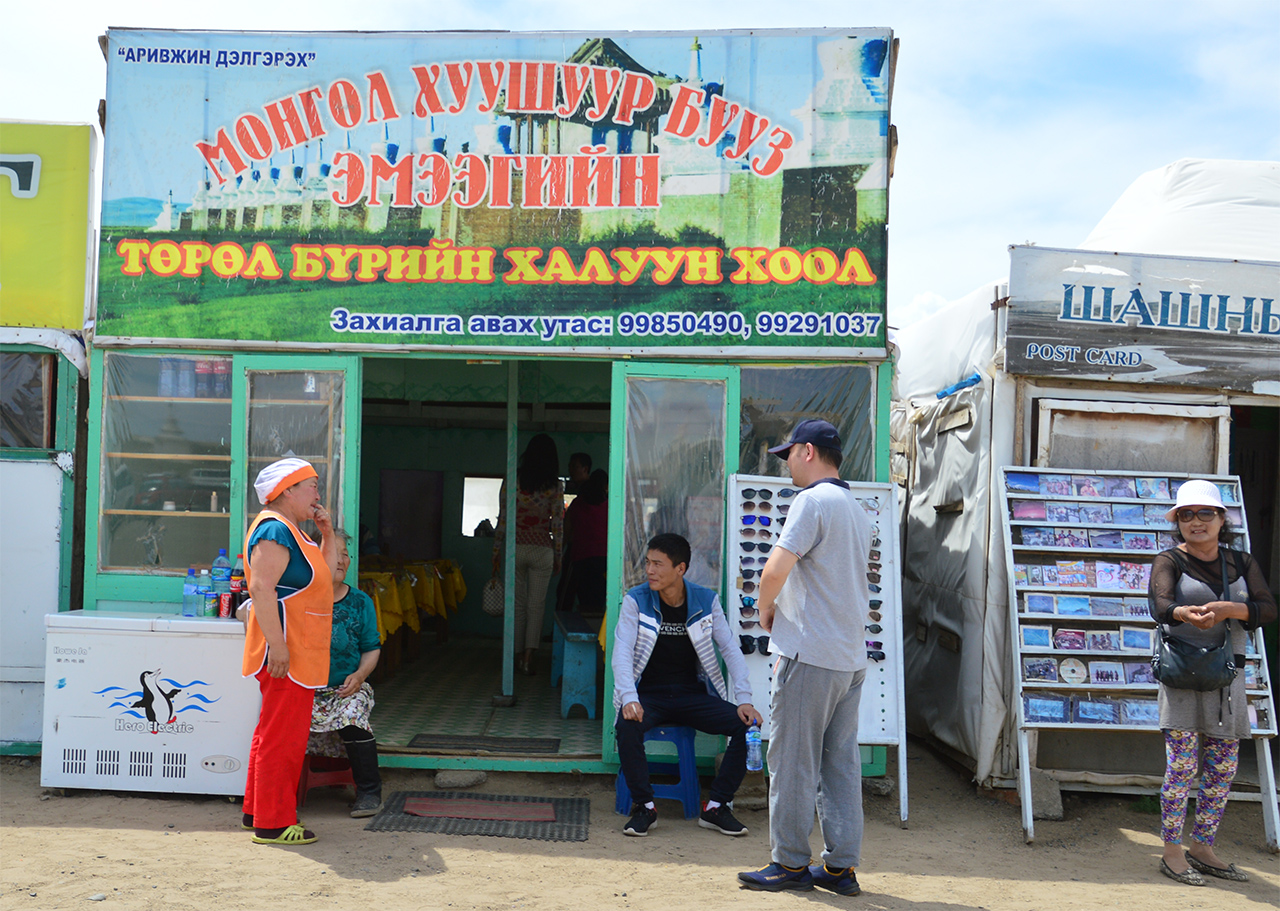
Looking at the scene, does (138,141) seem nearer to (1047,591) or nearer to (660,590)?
(660,590)

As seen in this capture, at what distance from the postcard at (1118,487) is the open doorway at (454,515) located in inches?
139

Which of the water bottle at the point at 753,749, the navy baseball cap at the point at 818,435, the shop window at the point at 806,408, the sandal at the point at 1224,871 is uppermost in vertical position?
the shop window at the point at 806,408

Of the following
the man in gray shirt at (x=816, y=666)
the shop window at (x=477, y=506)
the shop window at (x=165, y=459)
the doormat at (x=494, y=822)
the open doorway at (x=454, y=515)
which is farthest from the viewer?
the shop window at (x=477, y=506)

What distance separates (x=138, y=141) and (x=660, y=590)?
4.14 metres

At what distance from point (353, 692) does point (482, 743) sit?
1.16 m

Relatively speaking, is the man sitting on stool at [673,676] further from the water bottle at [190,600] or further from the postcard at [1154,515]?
the postcard at [1154,515]

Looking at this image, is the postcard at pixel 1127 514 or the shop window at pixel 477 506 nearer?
the postcard at pixel 1127 514

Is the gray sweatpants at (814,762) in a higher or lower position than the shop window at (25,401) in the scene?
lower

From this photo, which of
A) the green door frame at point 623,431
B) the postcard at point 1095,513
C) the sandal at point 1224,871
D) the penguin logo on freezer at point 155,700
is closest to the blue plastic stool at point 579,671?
the green door frame at point 623,431

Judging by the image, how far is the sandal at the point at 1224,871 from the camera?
15.3 feet

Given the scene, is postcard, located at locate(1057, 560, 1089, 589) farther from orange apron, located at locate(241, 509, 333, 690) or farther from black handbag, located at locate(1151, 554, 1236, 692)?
orange apron, located at locate(241, 509, 333, 690)

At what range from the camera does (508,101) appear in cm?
585

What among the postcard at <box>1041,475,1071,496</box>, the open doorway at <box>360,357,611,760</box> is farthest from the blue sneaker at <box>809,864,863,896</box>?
the postcard at <box>1041,475,1071,496</box>

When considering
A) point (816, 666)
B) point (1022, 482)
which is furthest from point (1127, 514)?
point (816, 666)
